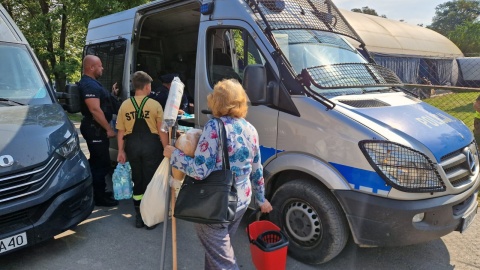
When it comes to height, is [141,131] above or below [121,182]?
above

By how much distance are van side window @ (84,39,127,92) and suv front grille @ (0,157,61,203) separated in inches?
101

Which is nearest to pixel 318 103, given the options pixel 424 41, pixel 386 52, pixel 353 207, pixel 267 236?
pixel 353 207

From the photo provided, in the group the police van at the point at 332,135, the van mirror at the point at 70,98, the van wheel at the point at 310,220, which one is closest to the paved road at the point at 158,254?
the van wheel at the point at 310,220

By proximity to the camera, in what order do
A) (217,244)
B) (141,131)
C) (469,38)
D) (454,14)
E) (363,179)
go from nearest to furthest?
(217,244), (363,179), (141,131), (469,38), (454,14)

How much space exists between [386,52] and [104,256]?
1985 cm

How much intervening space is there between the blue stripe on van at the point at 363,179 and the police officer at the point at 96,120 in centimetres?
295

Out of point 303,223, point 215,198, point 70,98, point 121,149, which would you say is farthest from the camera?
point 70,98

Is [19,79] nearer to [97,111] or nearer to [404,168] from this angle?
[97,111]

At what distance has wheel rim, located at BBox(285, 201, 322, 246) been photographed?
9.91 ft

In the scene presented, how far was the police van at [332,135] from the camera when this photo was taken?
2.65 metres

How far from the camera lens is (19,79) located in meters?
3.78

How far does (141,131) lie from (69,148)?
717mm

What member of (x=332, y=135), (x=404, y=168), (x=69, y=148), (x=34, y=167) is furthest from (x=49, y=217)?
(x=404, y=168)

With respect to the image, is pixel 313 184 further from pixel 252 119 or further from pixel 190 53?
pixel 190 53
